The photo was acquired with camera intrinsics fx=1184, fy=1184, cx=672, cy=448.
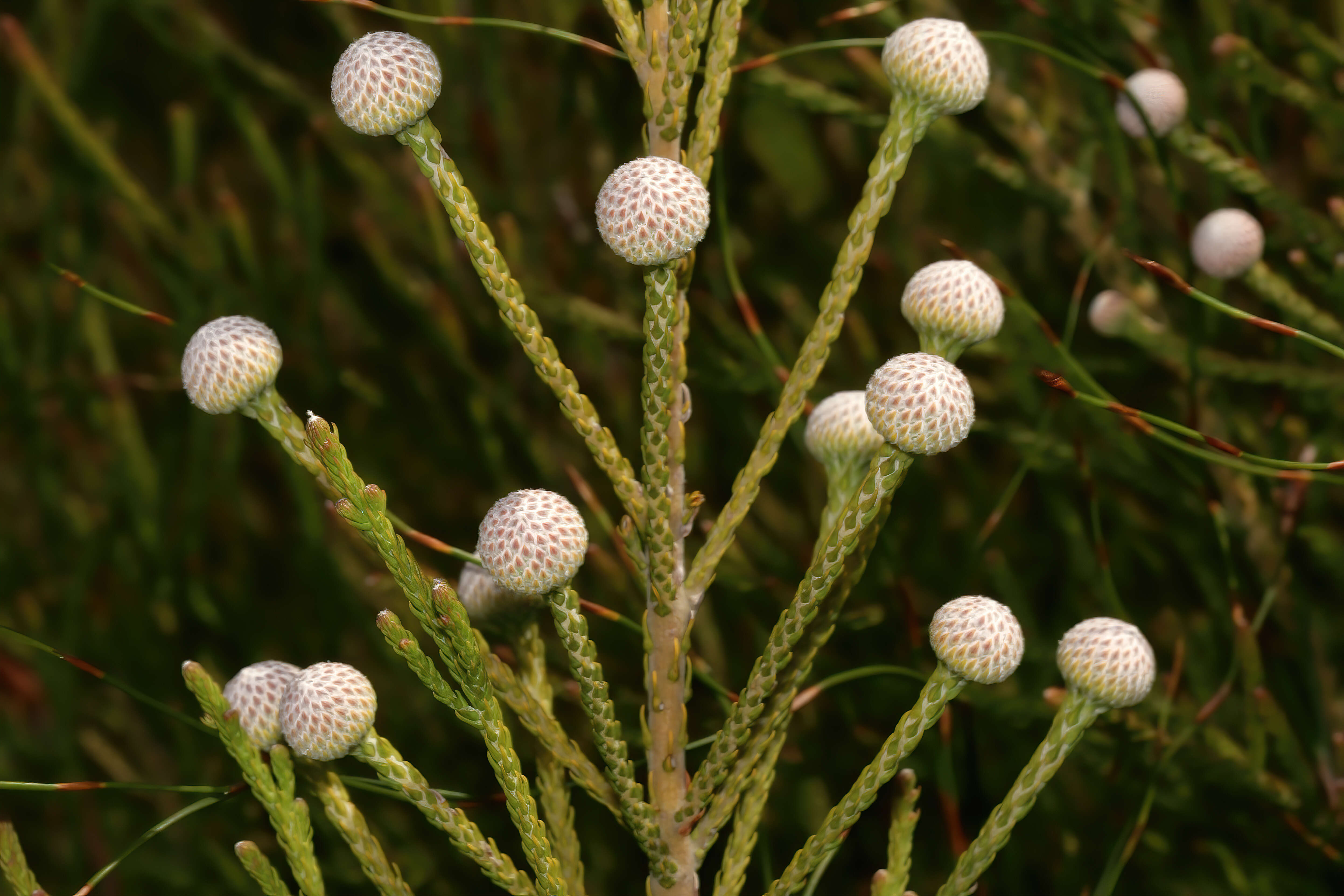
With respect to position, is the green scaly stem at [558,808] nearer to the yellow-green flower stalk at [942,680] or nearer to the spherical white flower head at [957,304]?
the yellow-green flower stalk at [942,680]

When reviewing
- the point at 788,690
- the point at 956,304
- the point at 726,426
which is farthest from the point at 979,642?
the point at 726,426

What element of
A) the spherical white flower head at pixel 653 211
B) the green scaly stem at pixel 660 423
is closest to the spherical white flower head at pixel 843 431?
the green scaly stem at pixel 660 423

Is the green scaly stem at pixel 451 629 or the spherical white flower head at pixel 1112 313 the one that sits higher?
the green scaly stem at pixel 451 629

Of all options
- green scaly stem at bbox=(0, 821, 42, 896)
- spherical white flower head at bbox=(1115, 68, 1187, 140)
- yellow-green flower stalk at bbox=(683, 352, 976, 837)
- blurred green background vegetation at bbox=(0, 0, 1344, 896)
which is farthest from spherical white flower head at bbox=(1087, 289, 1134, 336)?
green scaly stem at bbox=(0, 821, 42, 896)

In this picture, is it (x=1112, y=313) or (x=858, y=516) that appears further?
(x=1112, y=313)

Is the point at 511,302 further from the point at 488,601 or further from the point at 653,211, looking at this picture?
the point at 488,601

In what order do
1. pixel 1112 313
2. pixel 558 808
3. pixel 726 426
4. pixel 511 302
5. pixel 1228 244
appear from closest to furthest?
pixel 511 302 < pixel 558 808 < pixel 1228 244 < pixel 1112 313 < pixel 726 426

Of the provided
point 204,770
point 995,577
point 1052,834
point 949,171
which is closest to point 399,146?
point 949,171
